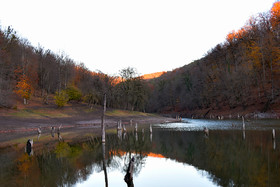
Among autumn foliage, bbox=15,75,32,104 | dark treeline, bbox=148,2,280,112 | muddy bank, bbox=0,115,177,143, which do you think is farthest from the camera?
dark treeline, bbox=148,2,280,112

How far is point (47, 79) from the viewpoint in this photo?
75750 millimetres

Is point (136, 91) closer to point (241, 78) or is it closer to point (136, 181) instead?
point (241, 78)

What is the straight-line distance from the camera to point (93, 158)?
19.6 meters

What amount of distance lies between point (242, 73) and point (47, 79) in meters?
68.6

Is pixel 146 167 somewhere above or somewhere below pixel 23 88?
below

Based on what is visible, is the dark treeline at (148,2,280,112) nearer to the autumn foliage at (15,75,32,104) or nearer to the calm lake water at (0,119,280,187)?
the calm lake water at (0,119,280,187)

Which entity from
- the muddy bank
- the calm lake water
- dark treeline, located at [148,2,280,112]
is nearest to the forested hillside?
dark treeline, located at [148,2,280,112]

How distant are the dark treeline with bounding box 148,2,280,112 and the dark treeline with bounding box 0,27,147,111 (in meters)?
32.5

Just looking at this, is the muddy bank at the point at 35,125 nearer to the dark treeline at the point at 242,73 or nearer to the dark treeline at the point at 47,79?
the dark treeline at the point at 47,79

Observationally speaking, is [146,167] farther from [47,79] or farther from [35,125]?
[47,79]

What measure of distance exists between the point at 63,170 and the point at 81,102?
6761cm

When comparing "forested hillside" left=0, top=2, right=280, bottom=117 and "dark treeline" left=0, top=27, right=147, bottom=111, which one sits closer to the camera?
"dark treeline" left=0, top=27, right=147, bottom=111

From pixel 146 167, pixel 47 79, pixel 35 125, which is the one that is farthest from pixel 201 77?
pixel 146 167

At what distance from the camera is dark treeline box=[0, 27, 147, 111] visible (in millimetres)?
54219
